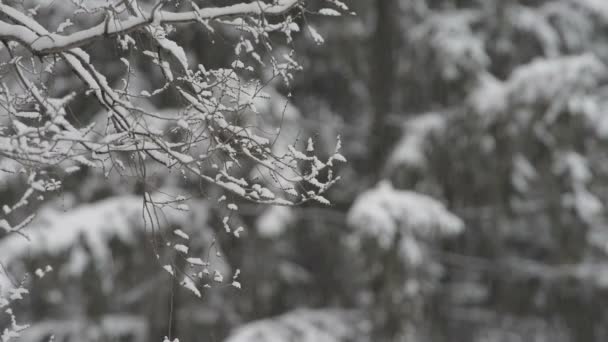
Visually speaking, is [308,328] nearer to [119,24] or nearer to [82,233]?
[82,233]

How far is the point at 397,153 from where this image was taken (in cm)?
920

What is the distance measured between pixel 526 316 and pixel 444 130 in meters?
3.40

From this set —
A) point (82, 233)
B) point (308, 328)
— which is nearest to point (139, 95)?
point (82, 233)

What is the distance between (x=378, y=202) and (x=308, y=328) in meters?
1.60

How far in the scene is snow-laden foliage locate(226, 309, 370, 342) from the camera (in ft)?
26.0

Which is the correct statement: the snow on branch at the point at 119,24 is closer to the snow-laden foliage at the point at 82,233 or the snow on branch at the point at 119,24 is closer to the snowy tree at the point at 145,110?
the snowy tree at the point at 145,110

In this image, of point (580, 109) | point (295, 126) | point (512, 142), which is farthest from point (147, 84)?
point (580, 109)

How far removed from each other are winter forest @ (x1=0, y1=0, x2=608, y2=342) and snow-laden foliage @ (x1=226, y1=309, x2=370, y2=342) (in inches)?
1.0

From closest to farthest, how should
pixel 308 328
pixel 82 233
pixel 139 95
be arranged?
pixel 139 95 → pixel 82 233 → pixel 308 328

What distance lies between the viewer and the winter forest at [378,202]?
7949 millimetres

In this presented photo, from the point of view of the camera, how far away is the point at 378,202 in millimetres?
7953

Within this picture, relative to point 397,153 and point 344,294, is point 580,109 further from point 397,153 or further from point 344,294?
point 344,294

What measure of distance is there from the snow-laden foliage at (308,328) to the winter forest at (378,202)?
→ 1.0 inches

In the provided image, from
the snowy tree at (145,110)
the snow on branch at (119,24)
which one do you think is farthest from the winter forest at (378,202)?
the snow on branch at (119,24)
